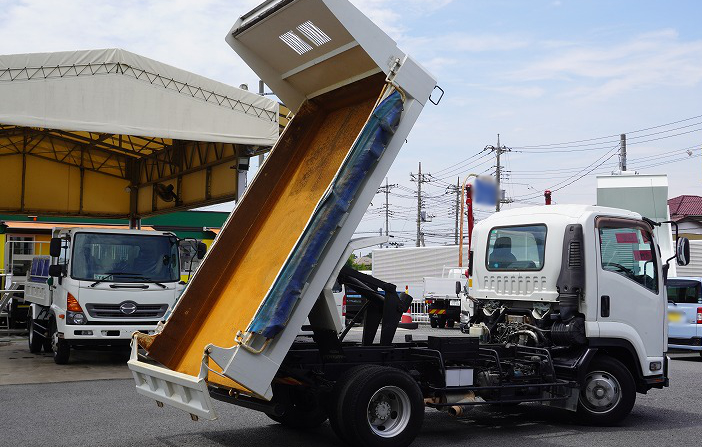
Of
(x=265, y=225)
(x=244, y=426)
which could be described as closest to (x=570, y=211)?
(x=265, y=225)

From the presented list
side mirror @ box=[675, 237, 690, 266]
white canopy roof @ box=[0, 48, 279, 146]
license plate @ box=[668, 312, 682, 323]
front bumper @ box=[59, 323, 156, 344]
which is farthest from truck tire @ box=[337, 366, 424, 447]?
license plate @ box=[668, 312, 682, 323]

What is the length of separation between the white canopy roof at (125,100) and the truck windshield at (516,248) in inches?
272

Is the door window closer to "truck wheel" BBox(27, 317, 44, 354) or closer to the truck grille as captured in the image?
the truck grille

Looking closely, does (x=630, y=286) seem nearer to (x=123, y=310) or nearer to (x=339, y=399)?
(x=339, y=399)

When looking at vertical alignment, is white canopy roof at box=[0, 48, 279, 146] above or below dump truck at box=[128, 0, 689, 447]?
above

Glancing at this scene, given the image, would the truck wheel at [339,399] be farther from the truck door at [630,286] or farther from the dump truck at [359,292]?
the truck door at [630,286]

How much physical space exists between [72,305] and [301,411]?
261 inches

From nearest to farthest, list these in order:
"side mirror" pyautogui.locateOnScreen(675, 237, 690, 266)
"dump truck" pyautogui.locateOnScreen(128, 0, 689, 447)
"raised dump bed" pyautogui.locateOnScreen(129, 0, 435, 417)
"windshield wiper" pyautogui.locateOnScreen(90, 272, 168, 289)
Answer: "raised dump bed" pyautogui.locateOnScreen(129, 0, 435, 417), "dump truck" pyautogui.locateOnScreen(128, 0, 689, 447), "side mirror" pyautogui.locateOnScreen(675, 237, 690, 266), "windshield wiper" pyautogui.locateOnScreen(90, 272, 168, 289)

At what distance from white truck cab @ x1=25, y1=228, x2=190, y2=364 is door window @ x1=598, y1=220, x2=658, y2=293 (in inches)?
291

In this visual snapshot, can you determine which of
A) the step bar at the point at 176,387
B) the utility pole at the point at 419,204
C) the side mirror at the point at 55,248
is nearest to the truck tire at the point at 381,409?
the step bar at the point at 176,387

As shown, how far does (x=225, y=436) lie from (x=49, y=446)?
65.2 inches

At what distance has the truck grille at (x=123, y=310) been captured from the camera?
518 inches

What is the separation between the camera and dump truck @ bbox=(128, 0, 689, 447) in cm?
632

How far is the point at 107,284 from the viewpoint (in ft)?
43.7
